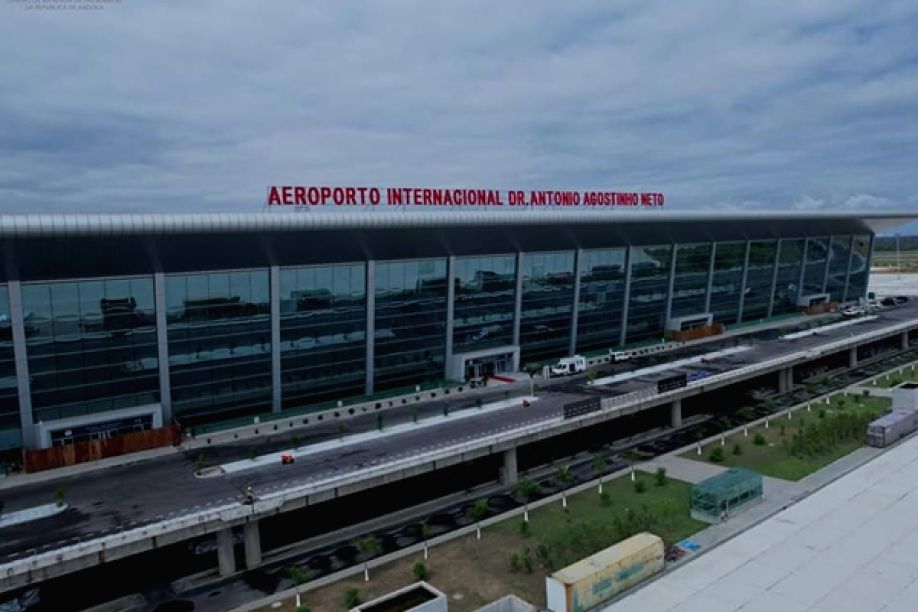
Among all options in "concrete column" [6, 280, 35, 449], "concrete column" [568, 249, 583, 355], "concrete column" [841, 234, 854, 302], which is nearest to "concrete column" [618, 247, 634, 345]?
"concrete column" [568, 249, 583, 355]

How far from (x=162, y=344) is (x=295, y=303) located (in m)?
9.58

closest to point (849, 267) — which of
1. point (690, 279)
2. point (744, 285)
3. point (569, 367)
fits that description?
point (744, 285)

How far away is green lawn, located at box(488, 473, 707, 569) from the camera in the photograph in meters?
32.0

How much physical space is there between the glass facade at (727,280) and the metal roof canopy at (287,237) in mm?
11189

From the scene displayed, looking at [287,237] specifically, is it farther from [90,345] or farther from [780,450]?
[780,450]

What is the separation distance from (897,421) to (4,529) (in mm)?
51951

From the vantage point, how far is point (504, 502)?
3928cm

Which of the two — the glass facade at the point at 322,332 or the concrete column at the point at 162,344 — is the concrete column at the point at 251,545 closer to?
the concrete column at the point at 162,344

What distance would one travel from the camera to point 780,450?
4578 centimetres

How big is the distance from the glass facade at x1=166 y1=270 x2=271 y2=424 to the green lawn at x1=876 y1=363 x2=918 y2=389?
5499 centimetres

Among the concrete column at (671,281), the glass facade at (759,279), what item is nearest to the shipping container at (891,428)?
the concrete column at (671,281)

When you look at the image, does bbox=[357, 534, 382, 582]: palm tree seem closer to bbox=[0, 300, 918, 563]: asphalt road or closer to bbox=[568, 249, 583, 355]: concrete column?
bbox=[0, 300, 918, 563]: asphalt road

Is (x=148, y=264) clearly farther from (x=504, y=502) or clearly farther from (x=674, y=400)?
(x=674, y=400)

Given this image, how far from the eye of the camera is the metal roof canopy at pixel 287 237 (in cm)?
3822
